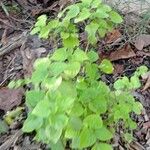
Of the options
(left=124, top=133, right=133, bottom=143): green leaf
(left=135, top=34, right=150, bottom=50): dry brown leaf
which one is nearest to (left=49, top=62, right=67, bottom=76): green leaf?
(left=124, top=133, right=133, bottom=143): green leaf

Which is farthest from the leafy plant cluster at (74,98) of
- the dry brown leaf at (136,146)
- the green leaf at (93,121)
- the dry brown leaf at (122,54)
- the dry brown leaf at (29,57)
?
the dry brown leaf at (122,54)

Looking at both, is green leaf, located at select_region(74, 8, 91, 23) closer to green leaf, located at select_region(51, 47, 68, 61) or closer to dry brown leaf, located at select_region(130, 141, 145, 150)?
green leaf, located at select_region(51, 47, 68, 61)

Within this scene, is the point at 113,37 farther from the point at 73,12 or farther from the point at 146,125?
the point at 73,12

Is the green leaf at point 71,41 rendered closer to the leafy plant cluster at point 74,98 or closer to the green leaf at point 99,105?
the leafy plant cluster at point 74,98

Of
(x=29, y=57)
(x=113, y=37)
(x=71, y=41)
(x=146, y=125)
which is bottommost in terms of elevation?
(x=146, y=125)

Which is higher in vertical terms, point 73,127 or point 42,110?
point 42,110

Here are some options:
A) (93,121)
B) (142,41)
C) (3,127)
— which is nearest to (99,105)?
(93,121)

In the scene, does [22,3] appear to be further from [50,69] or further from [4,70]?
[50,69]

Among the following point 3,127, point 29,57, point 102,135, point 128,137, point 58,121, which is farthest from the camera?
point 29,57
